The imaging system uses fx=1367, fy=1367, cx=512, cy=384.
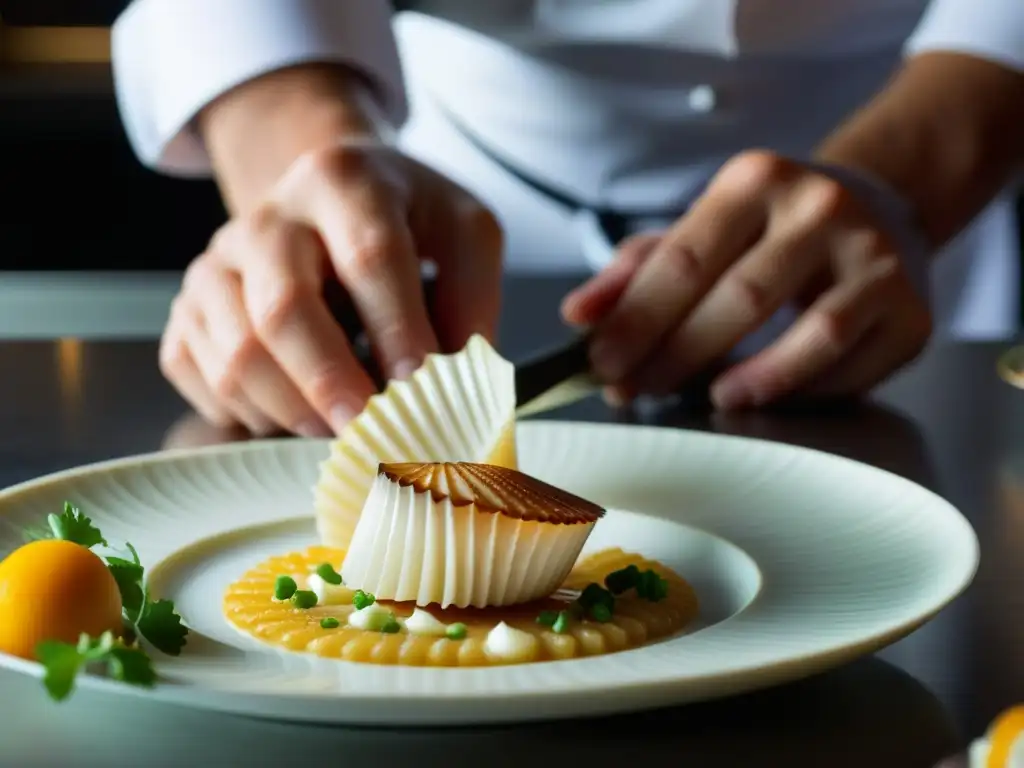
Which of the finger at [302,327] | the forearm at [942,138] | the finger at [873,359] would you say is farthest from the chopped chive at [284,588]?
the forearm at [942,138]

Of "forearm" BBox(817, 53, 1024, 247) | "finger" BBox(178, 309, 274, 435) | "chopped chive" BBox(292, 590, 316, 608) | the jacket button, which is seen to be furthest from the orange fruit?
the jacket button

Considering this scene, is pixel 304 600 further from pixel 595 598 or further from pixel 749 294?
pixel 749 294

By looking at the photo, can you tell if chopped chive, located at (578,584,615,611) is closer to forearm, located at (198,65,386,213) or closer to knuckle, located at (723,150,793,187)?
knuckle, located at (723,150,793,187)

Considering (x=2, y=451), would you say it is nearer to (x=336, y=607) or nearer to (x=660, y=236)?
(x=336, y=607)

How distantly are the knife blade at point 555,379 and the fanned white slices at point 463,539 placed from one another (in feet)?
1.31

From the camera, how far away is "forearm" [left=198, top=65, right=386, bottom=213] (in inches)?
56.7

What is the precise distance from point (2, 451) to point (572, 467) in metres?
0.47

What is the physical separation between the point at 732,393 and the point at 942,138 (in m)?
0.49

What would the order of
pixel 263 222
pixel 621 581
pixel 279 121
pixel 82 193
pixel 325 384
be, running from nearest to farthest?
pixel 621 581
pixel 325 384
pixel 263 222
pixel 279 121
pixel 82 193

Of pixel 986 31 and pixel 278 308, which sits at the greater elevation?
pixel 986 31

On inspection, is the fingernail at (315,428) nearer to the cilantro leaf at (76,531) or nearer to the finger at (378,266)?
the finger at (378,266)

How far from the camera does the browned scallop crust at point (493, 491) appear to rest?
69 centimetres


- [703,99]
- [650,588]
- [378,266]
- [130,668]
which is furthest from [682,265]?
[130,668]

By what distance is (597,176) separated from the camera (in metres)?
1.86
